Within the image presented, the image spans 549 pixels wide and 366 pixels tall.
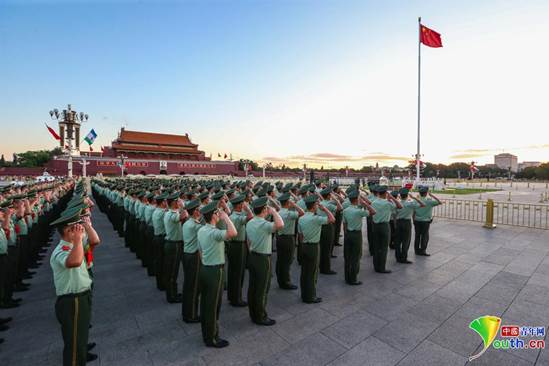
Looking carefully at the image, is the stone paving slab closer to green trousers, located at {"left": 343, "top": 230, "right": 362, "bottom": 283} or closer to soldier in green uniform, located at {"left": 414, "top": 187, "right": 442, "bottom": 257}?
green trousers, located at {"left": 343, "top": 230, "right": 362, "bottom": 283}

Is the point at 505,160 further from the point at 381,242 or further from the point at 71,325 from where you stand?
the point at 71,325

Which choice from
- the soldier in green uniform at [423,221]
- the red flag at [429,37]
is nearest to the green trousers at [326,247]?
the soldier in green uniform at [423,221]

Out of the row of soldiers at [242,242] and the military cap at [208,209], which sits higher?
the military cap at [208,209]

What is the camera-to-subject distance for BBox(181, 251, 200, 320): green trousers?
3.90m

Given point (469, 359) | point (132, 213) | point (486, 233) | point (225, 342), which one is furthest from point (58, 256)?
point (486, 233)

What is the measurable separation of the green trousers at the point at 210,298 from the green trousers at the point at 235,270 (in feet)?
3.82

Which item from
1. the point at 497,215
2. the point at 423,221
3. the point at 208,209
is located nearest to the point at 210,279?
the point at 208,209

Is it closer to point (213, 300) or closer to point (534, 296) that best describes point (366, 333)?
point (213, 300)

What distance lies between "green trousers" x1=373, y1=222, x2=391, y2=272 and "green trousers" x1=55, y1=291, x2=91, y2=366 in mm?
5395

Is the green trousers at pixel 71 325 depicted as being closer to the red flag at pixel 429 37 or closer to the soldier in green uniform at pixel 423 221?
the soldier in green uniform at pixel 423 221

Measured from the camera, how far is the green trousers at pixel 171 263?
4574mm

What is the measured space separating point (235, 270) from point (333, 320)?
1798 mm

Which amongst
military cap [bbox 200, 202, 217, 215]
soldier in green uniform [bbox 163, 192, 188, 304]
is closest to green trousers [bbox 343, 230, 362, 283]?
military cap [bbox 200, 202, 217, 215]

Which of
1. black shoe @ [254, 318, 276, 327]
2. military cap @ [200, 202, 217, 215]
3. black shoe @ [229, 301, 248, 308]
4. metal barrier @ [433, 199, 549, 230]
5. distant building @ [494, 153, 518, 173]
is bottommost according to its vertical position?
black shoe @ [229, 301, 248, 308]
